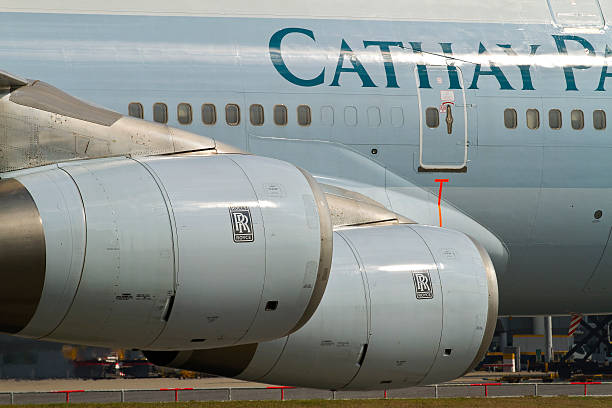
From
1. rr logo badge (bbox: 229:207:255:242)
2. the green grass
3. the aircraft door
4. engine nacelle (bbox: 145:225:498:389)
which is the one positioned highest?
the aircraft door

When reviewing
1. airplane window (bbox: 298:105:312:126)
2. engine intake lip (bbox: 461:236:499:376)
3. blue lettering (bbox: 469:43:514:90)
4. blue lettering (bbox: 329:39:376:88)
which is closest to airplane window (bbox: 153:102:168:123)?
airplane window (bbox: 298:105:312:126)

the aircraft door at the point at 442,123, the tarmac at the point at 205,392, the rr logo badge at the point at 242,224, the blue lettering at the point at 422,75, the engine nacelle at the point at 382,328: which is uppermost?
the blue lettering at the point at 422,75

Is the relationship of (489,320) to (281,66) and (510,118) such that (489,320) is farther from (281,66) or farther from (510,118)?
(281,66)

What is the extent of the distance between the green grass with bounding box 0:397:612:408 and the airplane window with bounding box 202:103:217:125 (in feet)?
47.1

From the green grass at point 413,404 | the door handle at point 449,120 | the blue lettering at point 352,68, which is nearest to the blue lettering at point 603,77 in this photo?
the door handle at point 449,120

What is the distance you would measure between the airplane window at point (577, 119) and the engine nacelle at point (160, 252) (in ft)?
16.2

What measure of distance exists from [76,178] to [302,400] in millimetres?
20106

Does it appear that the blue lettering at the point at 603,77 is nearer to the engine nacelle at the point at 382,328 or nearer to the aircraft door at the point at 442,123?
the aircraft door at the point at 442,123

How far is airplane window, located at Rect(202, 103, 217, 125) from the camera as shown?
10.6 metres

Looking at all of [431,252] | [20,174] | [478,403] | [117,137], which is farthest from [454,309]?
[478,403]

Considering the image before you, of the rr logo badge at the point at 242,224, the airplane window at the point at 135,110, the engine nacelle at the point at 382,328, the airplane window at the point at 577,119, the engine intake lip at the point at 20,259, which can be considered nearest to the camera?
the engine intake lip at the point at 20,259

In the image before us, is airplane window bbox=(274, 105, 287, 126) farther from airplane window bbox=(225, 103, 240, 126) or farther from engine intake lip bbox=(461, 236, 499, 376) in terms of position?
engine intake lip bbox=(461, 236, 499, 376)

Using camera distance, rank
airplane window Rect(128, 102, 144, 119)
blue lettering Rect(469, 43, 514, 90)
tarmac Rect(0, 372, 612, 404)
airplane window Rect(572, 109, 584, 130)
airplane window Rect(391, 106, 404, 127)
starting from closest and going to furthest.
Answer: airplane window Rect(128, 102, 144, 119)
airplane window Rect(391, 106, 404, 127)
blue lettering Rect(469, 43, 514, 90)
airplane window Rect(572, 109, 584, 130)
tarmac Rect(0, 372, 612, 404)

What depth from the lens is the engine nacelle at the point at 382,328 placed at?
9.11 m
